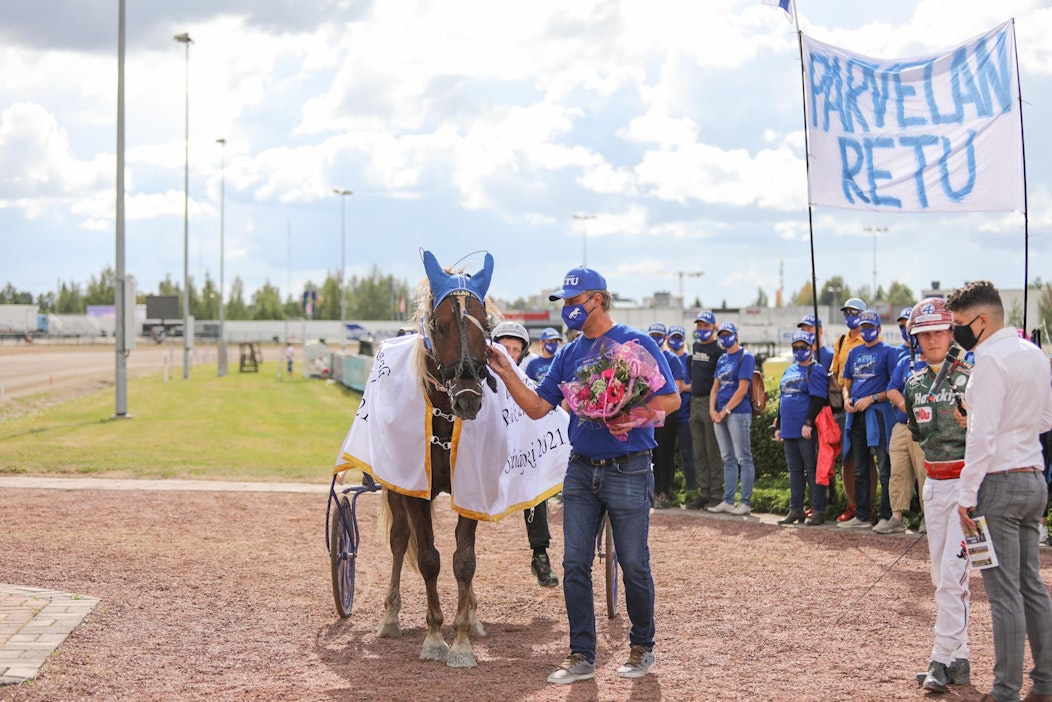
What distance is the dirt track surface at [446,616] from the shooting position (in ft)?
19.2

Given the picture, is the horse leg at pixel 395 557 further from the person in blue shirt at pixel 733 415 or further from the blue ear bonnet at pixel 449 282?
the person in blue shirt at pixel 733 415

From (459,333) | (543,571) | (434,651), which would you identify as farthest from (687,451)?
(459,333)

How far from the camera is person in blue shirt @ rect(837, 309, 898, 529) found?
34.7 feet

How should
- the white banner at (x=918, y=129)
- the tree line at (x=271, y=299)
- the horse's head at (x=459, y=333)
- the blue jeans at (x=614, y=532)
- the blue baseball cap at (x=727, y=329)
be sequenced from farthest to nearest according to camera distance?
the tree line at (x=271, y=299) < the blue baseball cap at (x=727, y=329) < the white banner at (x=918, y=129) < the blue jeans at (x=614, y=532) < the horse's head at (x=459, y=333)

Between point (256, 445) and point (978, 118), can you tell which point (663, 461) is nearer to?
point (978, 118)

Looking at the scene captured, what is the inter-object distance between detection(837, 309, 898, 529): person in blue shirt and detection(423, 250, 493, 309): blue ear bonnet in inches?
221

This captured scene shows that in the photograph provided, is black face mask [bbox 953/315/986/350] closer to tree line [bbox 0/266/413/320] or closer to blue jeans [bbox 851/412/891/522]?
blue jeans [bbox 851/412/891/522]

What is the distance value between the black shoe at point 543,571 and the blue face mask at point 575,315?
11.2ft

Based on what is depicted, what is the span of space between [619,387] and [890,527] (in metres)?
5.92

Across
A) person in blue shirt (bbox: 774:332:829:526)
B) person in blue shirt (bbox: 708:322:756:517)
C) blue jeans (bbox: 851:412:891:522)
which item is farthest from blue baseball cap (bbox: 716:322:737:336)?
blue jeans (bbox: 851:412:891:522)

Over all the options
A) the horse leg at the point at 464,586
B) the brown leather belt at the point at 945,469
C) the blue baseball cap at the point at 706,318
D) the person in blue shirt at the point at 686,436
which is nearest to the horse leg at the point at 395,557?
the horse leg at the point at 464,586

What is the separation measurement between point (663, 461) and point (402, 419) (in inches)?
273

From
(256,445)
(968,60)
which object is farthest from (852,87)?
(256,445)

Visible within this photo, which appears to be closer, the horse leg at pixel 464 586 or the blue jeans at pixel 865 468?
the horse leg at pixel 464 586
